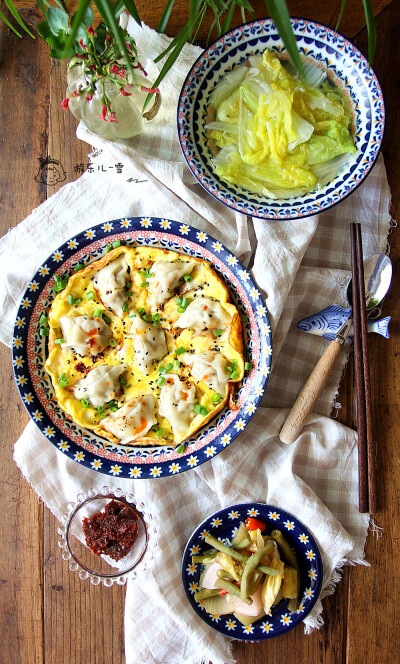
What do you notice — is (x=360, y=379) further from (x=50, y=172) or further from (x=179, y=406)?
(x=50, y=172)

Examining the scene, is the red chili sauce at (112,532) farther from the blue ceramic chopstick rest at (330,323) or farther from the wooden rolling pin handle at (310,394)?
the blue ceramic chopstick rest at (330,323)

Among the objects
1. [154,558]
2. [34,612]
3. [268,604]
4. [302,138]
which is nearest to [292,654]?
[268,604]

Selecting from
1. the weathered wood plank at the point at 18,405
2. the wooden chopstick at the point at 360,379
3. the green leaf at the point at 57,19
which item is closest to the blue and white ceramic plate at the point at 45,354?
the weathered wood plank at the point at 18,405

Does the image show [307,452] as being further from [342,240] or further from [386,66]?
[386,66]

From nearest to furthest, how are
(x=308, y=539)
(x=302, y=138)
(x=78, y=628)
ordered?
(x=302, y=138) → (x=308, y=539) → (x=78, y=628)

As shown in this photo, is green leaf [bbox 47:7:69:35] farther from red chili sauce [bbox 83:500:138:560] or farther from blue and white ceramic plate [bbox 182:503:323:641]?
blue and white ceramic plate [bbox 182:503:323:641]

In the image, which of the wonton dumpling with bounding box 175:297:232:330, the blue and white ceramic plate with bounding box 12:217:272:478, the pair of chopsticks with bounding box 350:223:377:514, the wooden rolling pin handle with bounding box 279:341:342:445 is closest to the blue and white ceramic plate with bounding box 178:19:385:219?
the blue and white ceramic plate with bounding box 12:217:272:478
